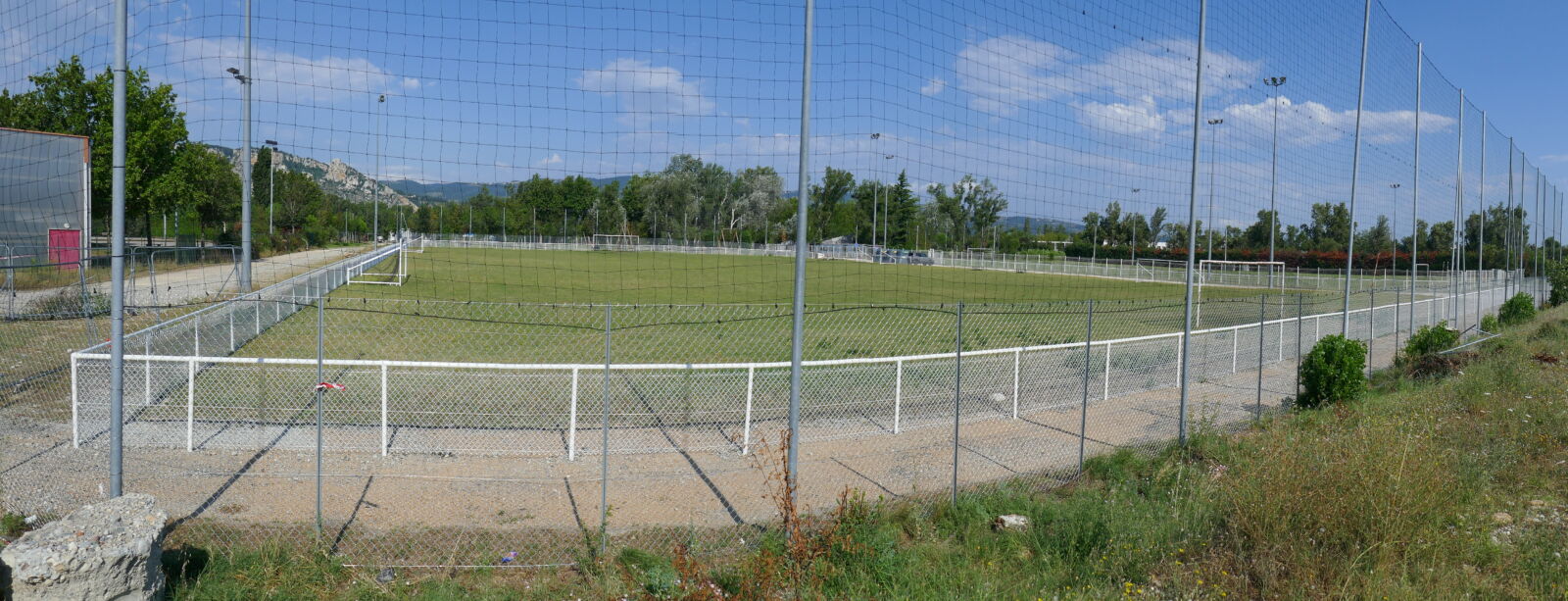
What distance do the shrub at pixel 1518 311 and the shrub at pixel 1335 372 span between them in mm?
16945

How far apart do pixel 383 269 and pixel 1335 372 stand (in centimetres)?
3531

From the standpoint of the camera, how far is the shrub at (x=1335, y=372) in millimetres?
10305

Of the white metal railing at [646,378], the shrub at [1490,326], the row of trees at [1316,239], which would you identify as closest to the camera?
the white metal railing at [646,378]

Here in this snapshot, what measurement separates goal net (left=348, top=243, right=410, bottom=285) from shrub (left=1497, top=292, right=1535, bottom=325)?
95.5ft

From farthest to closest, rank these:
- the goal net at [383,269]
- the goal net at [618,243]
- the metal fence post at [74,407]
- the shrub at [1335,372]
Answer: the goal net at [383,269] → the goal net at [618,243] → the shrub at [1335,372] → the metal fence post at [74,407]

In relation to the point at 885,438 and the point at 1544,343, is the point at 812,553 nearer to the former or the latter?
the point at 885,438

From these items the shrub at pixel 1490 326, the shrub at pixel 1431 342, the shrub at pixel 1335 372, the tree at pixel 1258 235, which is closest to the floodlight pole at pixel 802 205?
the shrub at pixel 1335 372

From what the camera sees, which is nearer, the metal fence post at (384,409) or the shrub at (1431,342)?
the metal fence post at (384,409)

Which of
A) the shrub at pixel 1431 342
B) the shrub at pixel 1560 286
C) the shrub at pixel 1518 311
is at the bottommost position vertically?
the shrub at pixel 1431 342

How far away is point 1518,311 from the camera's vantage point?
22.8 meters

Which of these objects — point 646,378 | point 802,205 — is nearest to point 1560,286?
point 646,378

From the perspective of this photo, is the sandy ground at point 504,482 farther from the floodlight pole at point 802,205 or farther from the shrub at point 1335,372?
the shrub at point 1335,372

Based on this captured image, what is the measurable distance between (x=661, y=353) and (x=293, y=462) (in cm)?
715

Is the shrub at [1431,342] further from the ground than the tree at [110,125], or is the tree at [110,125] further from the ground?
the tree at [110,125]
